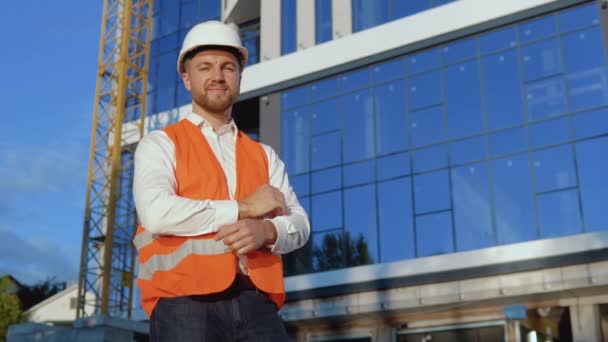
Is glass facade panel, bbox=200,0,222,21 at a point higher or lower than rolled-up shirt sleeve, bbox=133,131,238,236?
higher

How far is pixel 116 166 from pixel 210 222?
42037 millimetres

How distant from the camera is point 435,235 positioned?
24656 mm

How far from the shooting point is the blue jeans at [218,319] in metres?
2.83

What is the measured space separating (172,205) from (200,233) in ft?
0.46

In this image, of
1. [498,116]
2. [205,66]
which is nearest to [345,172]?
[498,116]

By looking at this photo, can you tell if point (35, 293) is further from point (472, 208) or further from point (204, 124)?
point (204, 124)

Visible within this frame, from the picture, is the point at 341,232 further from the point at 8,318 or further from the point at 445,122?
the point at 8,318

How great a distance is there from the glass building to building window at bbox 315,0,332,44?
74 millimetres

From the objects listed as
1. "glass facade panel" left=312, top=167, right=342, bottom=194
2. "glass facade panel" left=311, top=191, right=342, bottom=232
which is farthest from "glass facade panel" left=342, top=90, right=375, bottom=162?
"glass facade panel" left=311, top=191, right=342, bottom=232

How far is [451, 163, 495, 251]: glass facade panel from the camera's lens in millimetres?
24062

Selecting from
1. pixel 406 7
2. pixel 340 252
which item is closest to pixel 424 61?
pixel 406 7

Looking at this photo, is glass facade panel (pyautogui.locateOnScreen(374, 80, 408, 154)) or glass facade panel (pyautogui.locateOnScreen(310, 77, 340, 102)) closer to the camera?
glass facade panel (pyautogui.locateOnScreen(374, 80, 408, 154))

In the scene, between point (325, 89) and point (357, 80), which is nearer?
point (357, 80)

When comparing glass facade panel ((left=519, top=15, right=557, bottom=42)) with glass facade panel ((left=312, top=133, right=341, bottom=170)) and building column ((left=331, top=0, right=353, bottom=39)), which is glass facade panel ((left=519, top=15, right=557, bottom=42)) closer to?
building column ((left=331, top=0, right=353, bottom=39))
